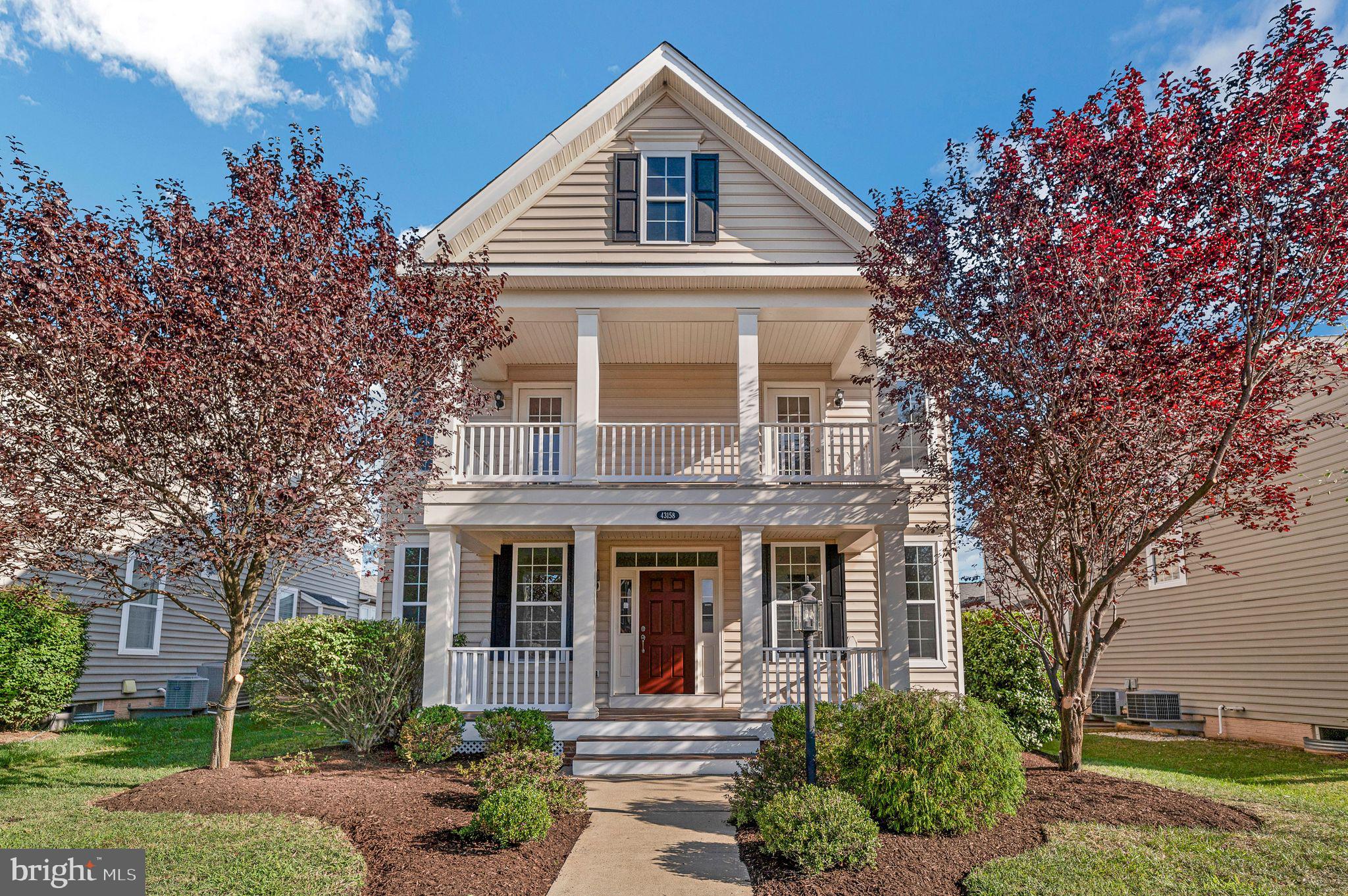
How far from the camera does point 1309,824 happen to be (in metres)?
6.59

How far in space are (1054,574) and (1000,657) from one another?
369 cm

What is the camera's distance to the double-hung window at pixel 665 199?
12.0 meters

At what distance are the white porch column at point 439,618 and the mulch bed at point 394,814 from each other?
54.8 inches

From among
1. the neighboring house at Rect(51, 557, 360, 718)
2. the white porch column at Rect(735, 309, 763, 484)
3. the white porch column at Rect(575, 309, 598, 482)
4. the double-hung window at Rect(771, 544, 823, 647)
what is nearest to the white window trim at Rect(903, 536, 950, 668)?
the double-hung window at Rect(771, 544, 823, 647)

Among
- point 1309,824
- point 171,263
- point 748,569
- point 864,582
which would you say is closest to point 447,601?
point 748,569

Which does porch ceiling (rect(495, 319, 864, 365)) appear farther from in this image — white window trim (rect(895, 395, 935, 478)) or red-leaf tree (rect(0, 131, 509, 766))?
red-leaf tree (rect(0, 131, 509, 766))

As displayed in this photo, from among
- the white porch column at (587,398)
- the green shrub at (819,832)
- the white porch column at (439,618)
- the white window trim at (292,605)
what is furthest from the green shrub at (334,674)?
the white window trim at (292,605)

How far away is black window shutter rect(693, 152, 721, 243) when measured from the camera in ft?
39.0

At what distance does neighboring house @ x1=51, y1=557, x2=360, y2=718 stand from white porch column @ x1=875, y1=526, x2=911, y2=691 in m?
10.2

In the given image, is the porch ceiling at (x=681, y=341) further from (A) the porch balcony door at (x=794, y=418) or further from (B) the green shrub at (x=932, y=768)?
(B) the green shrub at (x=932, y=768)

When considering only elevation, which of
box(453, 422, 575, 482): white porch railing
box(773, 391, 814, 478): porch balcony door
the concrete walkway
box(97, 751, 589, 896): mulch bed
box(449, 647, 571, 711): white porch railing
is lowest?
the concrete walkway

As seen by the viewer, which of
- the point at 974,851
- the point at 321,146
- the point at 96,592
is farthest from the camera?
the point at 96,592

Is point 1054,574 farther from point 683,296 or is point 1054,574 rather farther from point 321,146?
point 321,146

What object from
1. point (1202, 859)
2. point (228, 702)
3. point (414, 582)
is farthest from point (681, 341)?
point (1202, 859)
